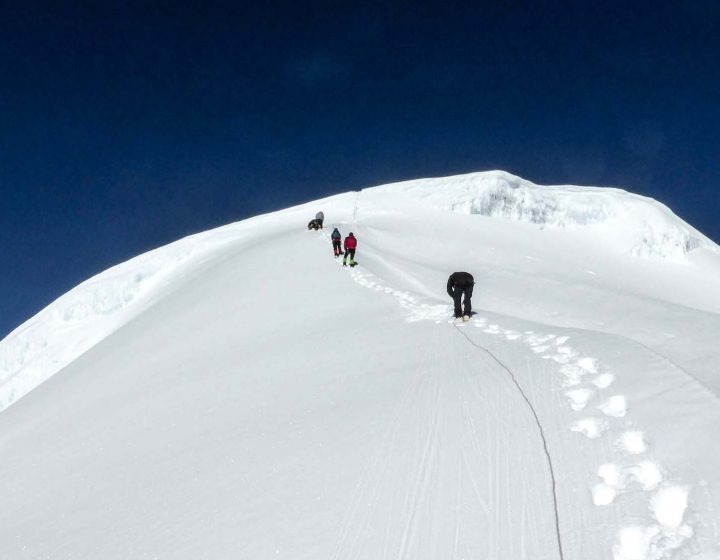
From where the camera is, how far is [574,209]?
140 feet

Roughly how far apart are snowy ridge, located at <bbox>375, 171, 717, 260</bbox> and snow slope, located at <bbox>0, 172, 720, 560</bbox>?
26.5m

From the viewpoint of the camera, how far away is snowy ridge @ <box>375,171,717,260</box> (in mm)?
Result: 39500

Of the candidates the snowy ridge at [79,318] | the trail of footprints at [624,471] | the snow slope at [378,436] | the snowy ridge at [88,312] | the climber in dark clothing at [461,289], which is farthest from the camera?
the snowy ridge at [79,318]

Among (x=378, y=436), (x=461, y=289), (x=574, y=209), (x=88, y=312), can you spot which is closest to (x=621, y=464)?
(x=378, y=436)

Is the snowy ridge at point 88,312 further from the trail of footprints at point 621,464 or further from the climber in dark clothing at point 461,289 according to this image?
the trail of footprints at point 621,464

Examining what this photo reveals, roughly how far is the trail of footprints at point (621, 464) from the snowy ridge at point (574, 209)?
113ft

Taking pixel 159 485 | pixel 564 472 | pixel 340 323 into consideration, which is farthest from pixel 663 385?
pixel 340 323

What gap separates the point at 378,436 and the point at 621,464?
94.2 inches

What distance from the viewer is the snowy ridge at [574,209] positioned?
130 feet

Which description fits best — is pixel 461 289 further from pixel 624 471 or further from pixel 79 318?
pixel 79 318

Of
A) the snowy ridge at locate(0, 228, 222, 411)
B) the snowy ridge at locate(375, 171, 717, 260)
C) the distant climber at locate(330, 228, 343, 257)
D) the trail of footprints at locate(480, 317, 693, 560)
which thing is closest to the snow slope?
the trail of footprints at locate(480, 317, 693, 560)

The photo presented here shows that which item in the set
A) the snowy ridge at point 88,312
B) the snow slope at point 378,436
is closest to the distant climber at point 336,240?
the snow slope at point 378,436

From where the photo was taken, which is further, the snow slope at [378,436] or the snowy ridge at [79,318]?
the snowy ridge at [79,318]

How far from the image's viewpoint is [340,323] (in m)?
11.5
